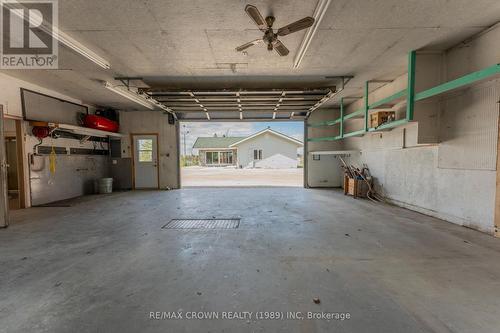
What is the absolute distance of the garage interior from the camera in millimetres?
1816

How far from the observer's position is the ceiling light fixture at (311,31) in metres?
2.74

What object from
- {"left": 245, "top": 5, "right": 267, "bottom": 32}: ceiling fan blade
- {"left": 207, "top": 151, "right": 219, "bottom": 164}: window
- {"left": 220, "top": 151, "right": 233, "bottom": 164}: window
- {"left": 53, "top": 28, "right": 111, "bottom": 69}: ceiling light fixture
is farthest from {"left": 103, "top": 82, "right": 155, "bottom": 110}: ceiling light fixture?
{"left": 207, "top": 151, "right": 219, "bottom": 164}: window

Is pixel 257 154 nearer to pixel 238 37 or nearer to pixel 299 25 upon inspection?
pixel 238 37

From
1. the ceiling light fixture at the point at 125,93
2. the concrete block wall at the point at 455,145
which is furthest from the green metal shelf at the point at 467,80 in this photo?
the ceiling light fixture at the point at 125,93

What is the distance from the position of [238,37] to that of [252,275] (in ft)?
11.6

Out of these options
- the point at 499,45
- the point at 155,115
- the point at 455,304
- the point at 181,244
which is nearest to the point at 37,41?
the point at 181,244

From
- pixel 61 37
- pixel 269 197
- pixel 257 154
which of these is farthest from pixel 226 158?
pixel 61 37

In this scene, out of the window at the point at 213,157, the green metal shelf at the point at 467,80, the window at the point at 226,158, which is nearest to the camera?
the green metal shelf at the point at 467,80

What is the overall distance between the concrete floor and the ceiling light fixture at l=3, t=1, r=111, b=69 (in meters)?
3.14

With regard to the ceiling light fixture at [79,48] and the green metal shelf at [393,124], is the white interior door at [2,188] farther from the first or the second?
the green metal shelf at [393,124]

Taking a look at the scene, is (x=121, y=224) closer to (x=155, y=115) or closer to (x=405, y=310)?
(x=405, y=310)

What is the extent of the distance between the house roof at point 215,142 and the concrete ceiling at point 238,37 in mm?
20321

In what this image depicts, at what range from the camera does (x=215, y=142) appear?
26859 mm

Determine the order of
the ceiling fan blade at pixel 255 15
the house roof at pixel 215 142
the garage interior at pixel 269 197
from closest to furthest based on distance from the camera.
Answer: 1. the garage interior at pixel 269 197
2. the ceiling fan blade at pixel 255 15
3. the house roof at pixel 215 142
